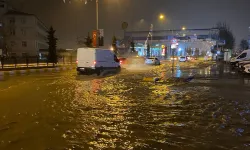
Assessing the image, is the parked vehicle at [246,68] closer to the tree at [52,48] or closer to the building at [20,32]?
the tree at [52,48]

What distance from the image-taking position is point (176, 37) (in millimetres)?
84688

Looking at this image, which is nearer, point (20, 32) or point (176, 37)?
point (20, 32)

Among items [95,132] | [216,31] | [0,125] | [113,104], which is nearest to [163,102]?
[113,104]

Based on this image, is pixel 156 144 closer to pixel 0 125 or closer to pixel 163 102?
pixel 0 125

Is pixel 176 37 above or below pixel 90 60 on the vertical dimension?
above

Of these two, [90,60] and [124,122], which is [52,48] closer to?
[90,60]

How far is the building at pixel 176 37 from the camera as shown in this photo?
3456 inches

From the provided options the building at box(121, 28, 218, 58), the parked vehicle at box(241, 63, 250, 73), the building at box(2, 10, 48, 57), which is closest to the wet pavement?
the parked vehicle at box(241, 63, 250, 73)

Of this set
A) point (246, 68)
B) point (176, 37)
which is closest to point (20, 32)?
point (176, 37)

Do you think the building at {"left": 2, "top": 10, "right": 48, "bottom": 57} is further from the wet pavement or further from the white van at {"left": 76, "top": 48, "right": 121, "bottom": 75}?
the wet pavement

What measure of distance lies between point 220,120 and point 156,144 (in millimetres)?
2895

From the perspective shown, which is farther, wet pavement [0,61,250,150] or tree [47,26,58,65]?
tree [47,26,58,65]

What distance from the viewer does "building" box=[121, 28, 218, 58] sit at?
87775 mm

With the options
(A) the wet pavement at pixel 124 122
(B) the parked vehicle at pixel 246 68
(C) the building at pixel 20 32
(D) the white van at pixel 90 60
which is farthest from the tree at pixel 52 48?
(A) the wet pavement at pixel 124 122
